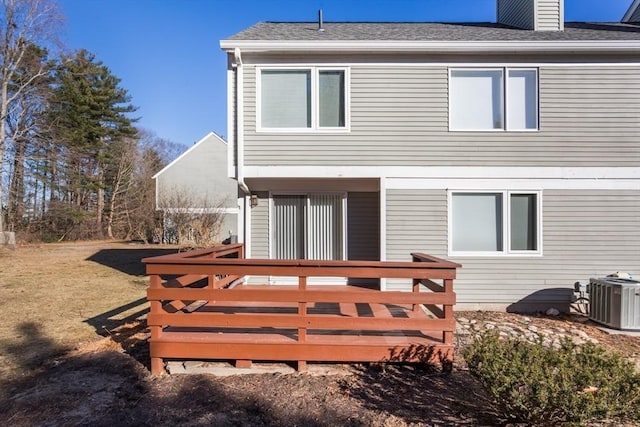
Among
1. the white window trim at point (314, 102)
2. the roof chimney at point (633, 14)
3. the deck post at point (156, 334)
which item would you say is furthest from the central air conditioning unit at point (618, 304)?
the roof chimney at point (633, 14)

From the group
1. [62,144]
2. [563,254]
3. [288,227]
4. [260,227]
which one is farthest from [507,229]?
[62,144]

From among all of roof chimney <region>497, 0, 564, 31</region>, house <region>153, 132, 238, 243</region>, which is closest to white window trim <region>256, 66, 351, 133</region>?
roof chimney <region>497, 0, 564, 31</region>

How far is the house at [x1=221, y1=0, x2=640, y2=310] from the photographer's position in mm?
6414

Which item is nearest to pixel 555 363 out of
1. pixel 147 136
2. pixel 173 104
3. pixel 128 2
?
pixel 128 2

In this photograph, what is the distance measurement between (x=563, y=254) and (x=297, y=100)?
587 cm

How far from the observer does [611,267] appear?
21.0 ft

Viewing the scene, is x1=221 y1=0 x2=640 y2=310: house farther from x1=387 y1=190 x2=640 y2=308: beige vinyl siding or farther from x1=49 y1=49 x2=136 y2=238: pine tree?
x1=49 y1=49 x2=136 y2=238: pine tree

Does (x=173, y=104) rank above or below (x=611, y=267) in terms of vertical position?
above

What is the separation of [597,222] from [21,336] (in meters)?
10.0

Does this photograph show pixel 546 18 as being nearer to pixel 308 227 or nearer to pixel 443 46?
pixel 443 46

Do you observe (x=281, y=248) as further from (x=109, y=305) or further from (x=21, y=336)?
Result: (x=21, y=336)

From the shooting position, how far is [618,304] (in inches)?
214

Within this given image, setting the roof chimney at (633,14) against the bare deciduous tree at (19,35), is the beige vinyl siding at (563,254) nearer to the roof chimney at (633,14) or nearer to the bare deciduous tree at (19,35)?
the roof chimney at (633,14)

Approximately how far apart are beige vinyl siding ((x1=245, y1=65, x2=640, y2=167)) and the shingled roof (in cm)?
68
